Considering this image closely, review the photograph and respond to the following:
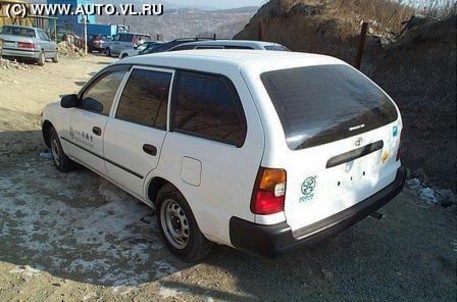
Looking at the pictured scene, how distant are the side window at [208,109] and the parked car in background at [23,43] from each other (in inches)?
560

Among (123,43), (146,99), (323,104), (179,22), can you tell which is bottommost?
(123,43)

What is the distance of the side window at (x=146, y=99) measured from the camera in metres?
3.21

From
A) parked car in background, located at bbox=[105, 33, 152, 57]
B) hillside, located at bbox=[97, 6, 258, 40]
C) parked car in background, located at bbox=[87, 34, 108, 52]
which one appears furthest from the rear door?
hillside, located at bbox=[97, 6, 258, 40]

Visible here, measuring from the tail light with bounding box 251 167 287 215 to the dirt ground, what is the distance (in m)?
0.41

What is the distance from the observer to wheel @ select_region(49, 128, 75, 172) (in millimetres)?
4914

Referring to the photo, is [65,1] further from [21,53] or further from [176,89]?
[176,89]

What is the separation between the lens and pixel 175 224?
333 centimetres

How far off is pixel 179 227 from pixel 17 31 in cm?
1558

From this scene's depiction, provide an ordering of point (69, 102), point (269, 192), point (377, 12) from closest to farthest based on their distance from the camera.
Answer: point (269, 192), point (69, 102), point (377, 12)

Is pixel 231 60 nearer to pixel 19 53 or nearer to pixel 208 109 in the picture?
pixel 208 109

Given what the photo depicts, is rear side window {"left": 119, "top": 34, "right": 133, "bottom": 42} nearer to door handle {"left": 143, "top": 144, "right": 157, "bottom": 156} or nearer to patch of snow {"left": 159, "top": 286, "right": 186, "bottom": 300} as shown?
door handle {"left": 143, "top": 144, "right": 157, "bottom": 156}

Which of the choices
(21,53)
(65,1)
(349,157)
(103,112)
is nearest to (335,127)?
(349,157)

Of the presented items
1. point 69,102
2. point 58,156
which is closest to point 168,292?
point 69,102

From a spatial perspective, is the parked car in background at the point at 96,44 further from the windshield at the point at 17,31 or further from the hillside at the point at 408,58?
the hillside at the point at 408,58
